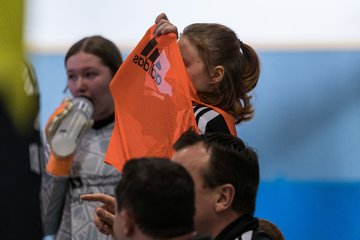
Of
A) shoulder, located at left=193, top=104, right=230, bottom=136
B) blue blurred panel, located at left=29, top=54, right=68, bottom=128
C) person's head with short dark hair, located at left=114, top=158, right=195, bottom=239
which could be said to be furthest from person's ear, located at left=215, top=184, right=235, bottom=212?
blue blurred panel, located at left=29, top=54, right=68, bottom=128

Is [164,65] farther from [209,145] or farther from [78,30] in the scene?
[78,30]

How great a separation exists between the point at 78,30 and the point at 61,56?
129mm

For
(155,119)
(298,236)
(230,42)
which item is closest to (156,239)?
(155,119)

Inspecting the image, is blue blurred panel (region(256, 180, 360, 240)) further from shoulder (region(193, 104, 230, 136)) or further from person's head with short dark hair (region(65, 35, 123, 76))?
shoulder (region(193, 104, 230, 136))

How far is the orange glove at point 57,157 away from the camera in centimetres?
242

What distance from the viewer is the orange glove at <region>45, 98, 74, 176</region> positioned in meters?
2.42

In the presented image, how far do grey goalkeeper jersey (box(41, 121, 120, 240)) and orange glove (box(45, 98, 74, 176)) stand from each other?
18mm

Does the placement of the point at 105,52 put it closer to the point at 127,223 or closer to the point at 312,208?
the point at 312,208

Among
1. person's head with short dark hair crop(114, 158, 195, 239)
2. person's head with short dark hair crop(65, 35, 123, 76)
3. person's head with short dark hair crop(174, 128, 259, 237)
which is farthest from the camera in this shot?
person's head with short dark hair crop(65, 35, 123, 76)

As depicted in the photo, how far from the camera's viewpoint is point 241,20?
3312 millimetres

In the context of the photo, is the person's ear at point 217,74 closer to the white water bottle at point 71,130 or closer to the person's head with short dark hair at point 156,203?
the white water bottle at point 71,130

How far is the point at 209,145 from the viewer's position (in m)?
1.66

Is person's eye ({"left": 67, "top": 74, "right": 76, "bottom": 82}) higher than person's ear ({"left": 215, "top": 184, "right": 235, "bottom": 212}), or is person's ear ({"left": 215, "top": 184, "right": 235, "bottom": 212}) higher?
person's ear ({"left": 215, "top": 184, "right": 235, "bottom": 212})

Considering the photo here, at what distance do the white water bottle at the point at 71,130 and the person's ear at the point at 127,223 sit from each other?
1191mm
